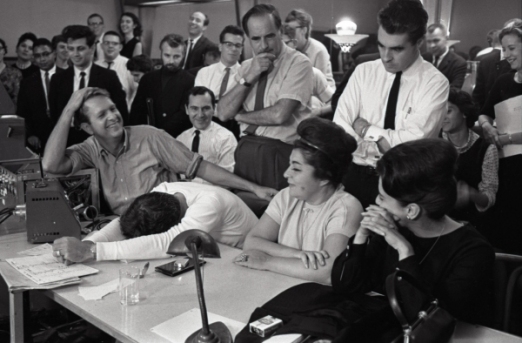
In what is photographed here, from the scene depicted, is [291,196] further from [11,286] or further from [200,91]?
[200,91]

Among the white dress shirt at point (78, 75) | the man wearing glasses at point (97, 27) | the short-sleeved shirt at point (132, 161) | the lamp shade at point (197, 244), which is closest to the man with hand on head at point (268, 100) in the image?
the short-sleeved shirt at point (132, 161)

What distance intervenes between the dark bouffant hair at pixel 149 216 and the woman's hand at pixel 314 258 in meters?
0.66

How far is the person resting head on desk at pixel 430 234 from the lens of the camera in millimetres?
1703

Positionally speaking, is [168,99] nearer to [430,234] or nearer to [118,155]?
[118,155]

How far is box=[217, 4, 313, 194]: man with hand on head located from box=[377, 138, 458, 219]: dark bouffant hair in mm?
1234

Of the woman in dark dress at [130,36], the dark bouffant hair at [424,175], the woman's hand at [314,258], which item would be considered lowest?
the woman's hand at [314,258]

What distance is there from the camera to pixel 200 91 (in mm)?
4176

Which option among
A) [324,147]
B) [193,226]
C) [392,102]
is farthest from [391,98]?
[193,226]

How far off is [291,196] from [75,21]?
24.7ft

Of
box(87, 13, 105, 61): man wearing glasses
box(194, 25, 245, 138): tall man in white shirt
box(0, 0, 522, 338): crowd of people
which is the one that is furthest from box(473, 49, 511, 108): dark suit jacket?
box(87, 13, 105, 61): man wearing glasses

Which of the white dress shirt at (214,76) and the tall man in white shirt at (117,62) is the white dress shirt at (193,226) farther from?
the tall man in white shirt at (117,62)

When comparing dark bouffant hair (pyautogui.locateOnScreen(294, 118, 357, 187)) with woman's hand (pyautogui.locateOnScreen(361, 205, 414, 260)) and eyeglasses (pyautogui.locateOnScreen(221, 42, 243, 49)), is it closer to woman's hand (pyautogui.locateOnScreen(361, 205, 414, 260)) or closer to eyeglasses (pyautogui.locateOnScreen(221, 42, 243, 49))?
woman's hand (pyautogui.locateOnScreen(361, 205, 414, 260))

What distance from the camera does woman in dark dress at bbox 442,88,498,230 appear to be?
2889 millimetres

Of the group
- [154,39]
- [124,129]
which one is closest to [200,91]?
[124,129]
